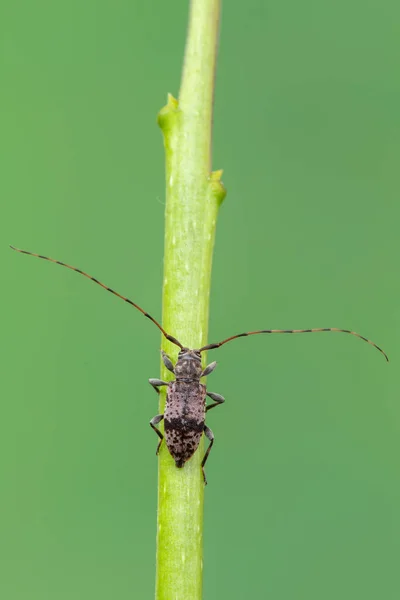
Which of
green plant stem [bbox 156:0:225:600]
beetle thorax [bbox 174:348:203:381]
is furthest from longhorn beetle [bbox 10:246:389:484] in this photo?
green plant stem [bbox 156:0:225:600]

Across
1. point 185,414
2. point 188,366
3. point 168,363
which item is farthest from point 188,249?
point 185,414

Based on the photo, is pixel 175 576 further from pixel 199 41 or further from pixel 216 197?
pixel 199 41

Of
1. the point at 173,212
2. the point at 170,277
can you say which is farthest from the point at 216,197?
the point at 170,277

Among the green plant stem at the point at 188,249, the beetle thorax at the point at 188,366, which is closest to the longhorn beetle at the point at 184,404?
the beetle thorax at the point at 188,366

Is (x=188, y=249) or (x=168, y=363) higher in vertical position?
(x=188, y=249)

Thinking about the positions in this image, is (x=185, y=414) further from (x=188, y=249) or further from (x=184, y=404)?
(x=188, y=249)

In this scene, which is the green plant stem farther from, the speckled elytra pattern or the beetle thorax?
the speckled elytra pattern
